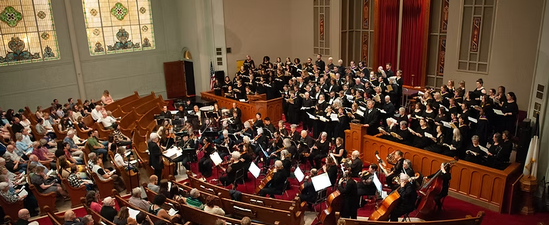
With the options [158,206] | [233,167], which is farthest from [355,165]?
[158,206]

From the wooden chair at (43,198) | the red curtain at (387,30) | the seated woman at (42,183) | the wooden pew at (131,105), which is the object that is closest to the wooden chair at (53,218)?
→ the wooden chair at (43,198)

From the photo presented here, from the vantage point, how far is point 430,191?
27.3 ft

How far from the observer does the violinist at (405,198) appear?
7703 millimetres

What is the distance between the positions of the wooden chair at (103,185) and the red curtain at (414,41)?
1256cm

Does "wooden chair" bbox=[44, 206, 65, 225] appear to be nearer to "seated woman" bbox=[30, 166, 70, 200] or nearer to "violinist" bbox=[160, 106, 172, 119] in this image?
"seated woman" bbox=[30, 166, 70, 200]

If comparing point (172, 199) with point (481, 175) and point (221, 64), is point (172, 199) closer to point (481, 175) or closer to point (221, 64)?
point (481, 175)

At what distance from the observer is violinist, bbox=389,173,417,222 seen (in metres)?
7.70

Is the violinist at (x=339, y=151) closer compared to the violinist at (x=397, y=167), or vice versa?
the violinist at (x=397, y=167)

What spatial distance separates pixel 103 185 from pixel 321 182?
205 inches

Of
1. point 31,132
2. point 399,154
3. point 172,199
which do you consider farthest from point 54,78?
point 399,154

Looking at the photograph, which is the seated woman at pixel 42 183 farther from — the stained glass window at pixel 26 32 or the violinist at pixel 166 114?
the stained glass window at pixel 26 32

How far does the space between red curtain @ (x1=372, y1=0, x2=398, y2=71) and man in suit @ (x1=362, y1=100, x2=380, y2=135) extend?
7.09 metres

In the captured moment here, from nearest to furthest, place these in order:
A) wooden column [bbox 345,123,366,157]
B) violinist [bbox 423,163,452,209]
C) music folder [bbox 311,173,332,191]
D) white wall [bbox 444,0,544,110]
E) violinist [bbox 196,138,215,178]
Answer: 1. music folder [bbox 311,173,332,191]
2. violinist [bbox 423,163,452,209]
3. violinist [bbox 196,138,215,178]
4. wooden column [bbox 345,123,366,157]
5. white wall [bbox 444,0,544,110]

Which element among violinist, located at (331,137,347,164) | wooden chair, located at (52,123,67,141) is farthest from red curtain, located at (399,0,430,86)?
wooden chair, located at (52,123,67,141)
